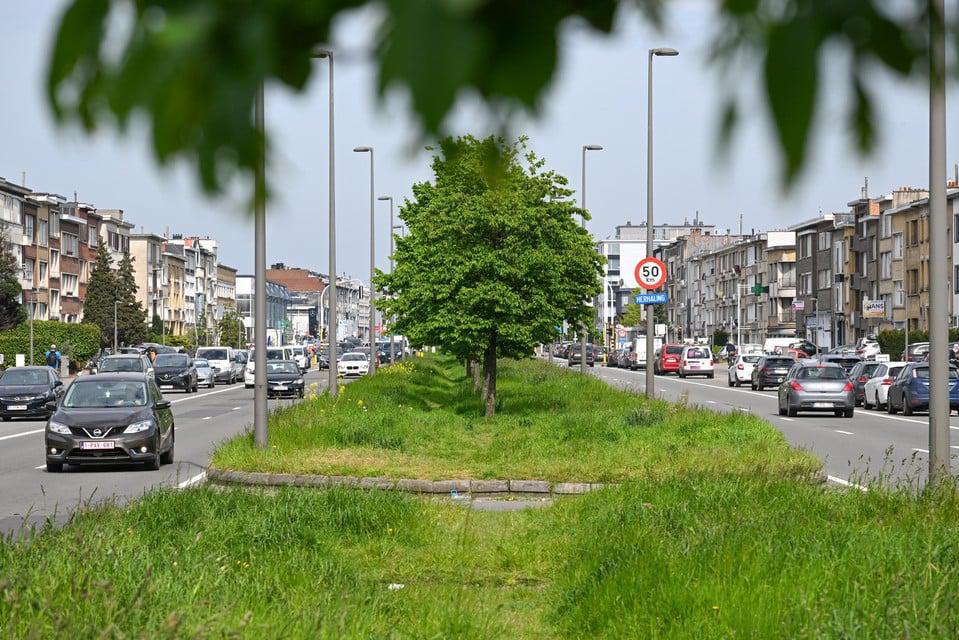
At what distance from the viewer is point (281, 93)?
1680mm

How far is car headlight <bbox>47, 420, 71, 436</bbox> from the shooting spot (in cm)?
2281

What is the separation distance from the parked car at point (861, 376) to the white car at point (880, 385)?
52cm

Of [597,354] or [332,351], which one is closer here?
[332,351]

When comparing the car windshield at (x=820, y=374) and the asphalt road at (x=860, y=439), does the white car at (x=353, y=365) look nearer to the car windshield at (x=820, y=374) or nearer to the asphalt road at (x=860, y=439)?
the asphalt road at (x=860, y=439)

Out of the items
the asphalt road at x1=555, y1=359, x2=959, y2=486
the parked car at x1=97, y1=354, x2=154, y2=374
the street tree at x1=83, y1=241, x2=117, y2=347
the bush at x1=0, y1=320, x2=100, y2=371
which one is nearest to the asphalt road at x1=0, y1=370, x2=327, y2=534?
the asphalt road at x1=555, y1=359, x2=959, y2=486

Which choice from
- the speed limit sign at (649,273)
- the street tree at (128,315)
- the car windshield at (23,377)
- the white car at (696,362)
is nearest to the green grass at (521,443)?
the speed limit sign at (649,273)

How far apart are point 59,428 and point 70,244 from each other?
111151 mm

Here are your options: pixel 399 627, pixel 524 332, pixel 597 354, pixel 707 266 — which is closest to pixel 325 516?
pixel 399 627

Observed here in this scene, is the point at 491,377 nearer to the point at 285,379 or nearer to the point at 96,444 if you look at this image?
the point at 96,444

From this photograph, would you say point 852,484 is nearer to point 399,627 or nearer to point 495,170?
point 399,627

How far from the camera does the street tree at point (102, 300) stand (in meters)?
126

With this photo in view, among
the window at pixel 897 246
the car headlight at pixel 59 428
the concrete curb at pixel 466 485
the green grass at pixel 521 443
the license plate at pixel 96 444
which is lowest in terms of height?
the concrete curb at pixel 466 485

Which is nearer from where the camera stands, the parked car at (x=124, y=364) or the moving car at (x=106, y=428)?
the moving car at (x=106, y=428)

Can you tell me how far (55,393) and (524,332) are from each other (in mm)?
16242
